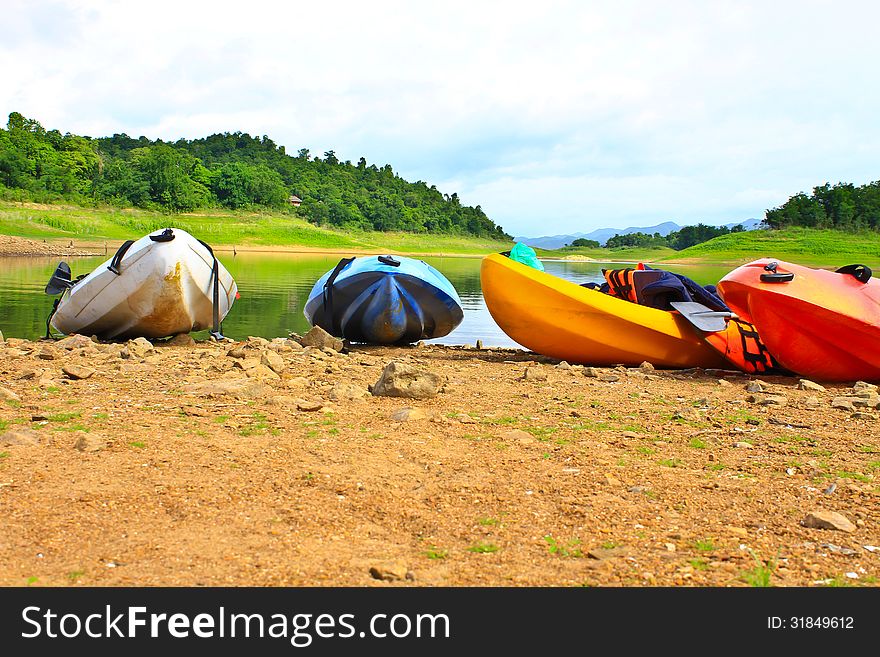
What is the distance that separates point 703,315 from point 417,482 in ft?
20.9

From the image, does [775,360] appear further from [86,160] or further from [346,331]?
[86,160]

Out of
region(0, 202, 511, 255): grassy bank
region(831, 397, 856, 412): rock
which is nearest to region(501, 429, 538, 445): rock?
region(831, 397, 856, 412): rock

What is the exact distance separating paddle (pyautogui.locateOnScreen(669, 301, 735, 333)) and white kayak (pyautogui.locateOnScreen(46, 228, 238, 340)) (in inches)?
269

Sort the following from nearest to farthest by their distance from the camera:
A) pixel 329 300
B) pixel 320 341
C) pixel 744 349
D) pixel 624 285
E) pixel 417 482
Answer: pixel 417 482 < pixel 744 349 < pixel 624 285 < pixel 320 341 < pixel 329 300

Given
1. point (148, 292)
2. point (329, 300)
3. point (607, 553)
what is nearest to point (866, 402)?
point (607, 553)

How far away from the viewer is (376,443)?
5.10 metres

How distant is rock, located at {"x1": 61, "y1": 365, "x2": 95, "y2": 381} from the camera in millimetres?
6902

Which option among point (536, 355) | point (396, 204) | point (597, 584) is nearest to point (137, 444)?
point (597, 584)

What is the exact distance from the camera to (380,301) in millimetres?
11852

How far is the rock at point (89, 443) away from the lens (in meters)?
4.65

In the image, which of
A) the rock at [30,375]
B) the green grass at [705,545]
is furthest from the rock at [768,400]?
the rock at [30,375]

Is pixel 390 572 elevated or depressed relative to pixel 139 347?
depressed

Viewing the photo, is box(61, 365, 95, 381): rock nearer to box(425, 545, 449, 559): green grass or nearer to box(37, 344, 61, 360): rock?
box(37, 344, 61, 360): rock

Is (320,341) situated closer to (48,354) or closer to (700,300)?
(48,354)
